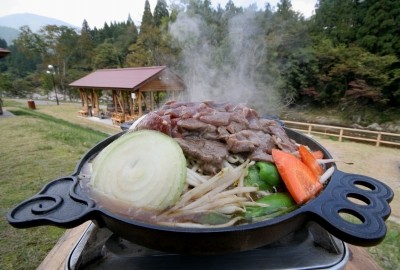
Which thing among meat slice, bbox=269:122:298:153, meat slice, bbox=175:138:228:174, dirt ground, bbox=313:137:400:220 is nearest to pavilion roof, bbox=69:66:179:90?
dirt ground, bbox=313:137:400:220

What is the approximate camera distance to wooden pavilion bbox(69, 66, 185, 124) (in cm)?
1473

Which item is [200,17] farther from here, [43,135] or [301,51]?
[43,135]

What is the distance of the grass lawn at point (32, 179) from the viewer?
8.46 feet

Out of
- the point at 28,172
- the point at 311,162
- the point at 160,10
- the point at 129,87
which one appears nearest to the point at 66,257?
the point at 311,162

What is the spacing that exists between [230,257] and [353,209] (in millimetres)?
682

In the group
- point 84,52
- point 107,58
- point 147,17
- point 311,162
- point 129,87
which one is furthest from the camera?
point 84,52

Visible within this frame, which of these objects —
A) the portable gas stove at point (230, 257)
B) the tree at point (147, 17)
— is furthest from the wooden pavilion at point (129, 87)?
the portable gas stove at point (230, 257)

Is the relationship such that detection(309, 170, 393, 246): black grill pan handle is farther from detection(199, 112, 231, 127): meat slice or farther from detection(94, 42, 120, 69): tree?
detection(94, 42, 120, 69): tree

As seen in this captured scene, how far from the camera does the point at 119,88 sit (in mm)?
14727

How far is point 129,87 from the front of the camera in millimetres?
14094

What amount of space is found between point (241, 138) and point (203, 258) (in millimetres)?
723

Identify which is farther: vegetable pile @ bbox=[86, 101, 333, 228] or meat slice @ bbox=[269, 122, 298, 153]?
meat slice @ bbox=[269, 122, 298, 153]

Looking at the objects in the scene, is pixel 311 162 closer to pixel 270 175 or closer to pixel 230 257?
pixel 270 175

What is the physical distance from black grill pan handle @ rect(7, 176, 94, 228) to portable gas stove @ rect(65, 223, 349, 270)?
419 mm
